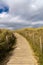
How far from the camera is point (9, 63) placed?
1287 centimetres

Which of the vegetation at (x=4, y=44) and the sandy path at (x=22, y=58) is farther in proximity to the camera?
the vegetation at (x=4, y=44)

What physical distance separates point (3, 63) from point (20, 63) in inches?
43.9

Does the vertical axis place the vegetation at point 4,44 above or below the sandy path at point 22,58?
above

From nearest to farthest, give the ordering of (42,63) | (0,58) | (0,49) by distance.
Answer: (42,63)
(0,58)
(0,49)

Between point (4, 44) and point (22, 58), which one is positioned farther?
point (4, 44)

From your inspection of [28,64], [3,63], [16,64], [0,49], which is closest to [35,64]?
[28,64]

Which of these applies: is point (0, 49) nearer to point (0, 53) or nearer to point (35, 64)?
point (0, 53)

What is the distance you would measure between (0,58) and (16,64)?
4.81ft

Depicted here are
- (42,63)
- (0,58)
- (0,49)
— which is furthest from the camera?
(0,49)

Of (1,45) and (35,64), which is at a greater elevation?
(1,45)

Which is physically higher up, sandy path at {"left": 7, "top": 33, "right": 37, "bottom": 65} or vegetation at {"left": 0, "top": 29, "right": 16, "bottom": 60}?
vegetation at {"left": 0, "top": 29, "right": 16, "bottom": 60}

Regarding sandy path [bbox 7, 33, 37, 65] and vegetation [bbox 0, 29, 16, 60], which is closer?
sandy path [bbox 7, 33, 37, 65]

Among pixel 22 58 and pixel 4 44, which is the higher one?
pixel 4 44

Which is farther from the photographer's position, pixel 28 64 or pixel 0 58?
pixel 0 58
